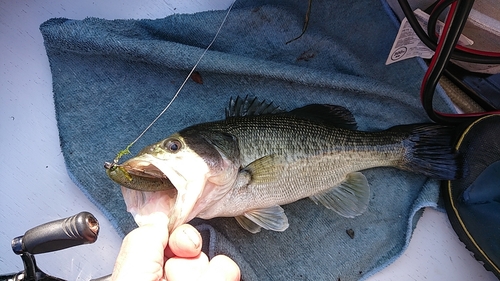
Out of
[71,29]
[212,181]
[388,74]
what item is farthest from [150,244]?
[388,74]

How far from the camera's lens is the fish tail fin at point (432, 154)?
1.71 metres

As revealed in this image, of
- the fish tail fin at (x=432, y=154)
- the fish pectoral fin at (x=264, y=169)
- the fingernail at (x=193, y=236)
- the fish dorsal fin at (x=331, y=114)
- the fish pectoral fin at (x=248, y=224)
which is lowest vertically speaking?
the fish tail fin at (x=432, y=154)

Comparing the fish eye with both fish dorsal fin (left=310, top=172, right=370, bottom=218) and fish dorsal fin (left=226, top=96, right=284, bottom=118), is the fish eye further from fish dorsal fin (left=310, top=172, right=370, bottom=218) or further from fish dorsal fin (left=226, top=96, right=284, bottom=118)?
fish dorsal fin (left=310, top=172, right=370, bottom=218)

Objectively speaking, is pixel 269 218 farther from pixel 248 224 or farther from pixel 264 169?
pixel 264 169

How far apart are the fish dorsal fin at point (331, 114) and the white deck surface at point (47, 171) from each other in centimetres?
58

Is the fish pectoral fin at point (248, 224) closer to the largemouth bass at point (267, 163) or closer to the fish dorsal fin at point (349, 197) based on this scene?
the largemouth bass at point (267, 163)

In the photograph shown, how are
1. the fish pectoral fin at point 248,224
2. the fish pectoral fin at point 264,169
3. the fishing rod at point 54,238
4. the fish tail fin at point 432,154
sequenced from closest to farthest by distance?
the fishing rod at point 54,238, the fish pectoral fin at point 264,169, the fish pectoral fin at point 248,224, the fish tail fin at point 432,154

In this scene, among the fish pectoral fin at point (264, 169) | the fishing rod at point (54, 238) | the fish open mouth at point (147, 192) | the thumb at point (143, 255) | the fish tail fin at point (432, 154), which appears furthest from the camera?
the fish tail fin at point (432, 154)

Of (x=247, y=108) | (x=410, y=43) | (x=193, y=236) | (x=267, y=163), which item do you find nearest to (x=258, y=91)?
(x=247, y=108)

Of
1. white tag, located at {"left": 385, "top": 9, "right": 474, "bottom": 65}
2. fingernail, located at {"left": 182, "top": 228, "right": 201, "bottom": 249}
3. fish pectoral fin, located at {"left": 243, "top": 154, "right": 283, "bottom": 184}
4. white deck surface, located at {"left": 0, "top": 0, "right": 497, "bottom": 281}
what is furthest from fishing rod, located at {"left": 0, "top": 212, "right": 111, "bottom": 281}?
white tag, located at {"left": 385, "top": 9, "right": 474, "bottom": 65}

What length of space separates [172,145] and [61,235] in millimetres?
395

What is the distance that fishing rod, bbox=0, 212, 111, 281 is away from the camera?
1088 mm

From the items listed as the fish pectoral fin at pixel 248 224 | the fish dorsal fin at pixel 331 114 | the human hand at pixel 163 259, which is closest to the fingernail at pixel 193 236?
the human hand at pixel 163 259

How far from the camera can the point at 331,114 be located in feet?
5.50
